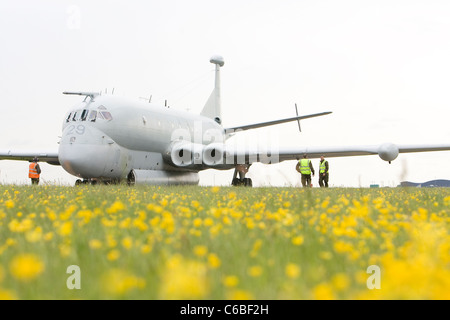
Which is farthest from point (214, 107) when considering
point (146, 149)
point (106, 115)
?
point (106, 115)

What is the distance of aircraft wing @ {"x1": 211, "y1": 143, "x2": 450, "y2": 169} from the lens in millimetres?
20797

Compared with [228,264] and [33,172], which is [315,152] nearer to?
[33,172]

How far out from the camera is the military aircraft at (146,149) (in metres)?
18.8

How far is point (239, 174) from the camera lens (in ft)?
82.0

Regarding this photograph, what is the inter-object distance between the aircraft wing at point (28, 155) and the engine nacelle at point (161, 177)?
20.2 ft

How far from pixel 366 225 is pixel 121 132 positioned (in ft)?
54.5

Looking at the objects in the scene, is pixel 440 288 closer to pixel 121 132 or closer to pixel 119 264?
pixel 119 264

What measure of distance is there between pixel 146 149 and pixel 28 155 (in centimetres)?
776

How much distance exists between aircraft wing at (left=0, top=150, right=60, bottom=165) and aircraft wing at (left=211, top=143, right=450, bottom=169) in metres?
8.97

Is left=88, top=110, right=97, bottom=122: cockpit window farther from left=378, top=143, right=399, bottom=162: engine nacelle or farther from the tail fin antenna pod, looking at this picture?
the tail fin antenna pod

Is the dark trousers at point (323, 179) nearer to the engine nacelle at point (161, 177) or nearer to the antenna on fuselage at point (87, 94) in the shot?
the engine nacelle at point (161, 177)

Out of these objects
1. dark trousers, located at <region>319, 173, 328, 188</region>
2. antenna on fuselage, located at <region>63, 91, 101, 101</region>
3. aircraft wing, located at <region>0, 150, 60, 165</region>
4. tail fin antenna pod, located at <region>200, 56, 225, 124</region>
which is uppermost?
tail fin antenna pod, located at <region>200, 56, 225, 124</region>

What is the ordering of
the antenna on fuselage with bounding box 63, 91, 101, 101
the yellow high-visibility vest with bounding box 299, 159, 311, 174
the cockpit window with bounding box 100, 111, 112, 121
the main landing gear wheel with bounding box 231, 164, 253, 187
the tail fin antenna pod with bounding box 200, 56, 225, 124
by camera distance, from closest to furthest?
the cockpit window with bounding box 100, 111, 112, 121 < the antenna on fuselage with bounding box 63, 91, 101, 101 < the yellow high-visibility vest with bounding box 299, 159, 311, 174 < the main landing gear wheel with bounding box 231, 164, 253, 187 < the tail fin antenna pod with bounding box 200, 56, 225, 124

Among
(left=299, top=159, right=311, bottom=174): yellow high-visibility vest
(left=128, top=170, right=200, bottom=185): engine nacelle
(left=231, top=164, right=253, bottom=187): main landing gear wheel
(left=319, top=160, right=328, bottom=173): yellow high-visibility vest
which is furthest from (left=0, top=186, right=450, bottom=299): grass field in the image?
(left=231, top=164, right=253, bottom=187): main landing gear wheel
